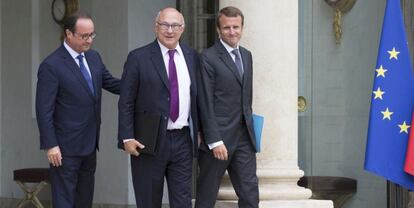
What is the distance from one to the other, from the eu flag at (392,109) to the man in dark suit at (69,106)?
6.83 feet

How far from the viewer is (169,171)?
21.2 feet

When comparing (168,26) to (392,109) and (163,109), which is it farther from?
(392,109)

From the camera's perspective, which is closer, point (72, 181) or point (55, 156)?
point (55, 156)

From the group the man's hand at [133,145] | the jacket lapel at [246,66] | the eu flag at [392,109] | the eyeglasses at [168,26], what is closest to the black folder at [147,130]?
the man's hand at [133,145]

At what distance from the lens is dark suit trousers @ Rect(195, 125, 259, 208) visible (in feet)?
21.9

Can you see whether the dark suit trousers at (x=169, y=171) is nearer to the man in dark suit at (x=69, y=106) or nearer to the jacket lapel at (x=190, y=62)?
the jacket lapel at (x=190, y=62)

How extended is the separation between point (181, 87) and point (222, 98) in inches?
11.3

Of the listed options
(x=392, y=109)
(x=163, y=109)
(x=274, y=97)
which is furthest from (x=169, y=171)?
(x=392, y=109)

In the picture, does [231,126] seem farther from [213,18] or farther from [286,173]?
[213,18]

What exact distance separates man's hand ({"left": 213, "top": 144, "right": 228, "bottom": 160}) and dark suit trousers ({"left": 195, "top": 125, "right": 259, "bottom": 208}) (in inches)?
4.9

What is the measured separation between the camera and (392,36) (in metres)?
7.59

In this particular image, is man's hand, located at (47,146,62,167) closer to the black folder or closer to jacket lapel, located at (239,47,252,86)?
the black folder

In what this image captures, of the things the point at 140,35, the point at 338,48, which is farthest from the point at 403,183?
the point at 140,35

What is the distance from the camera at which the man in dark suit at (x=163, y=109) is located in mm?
6371
